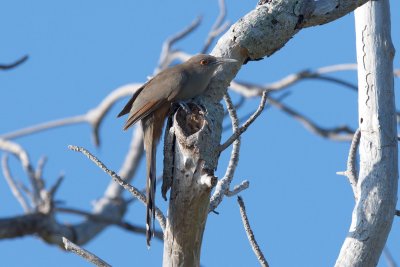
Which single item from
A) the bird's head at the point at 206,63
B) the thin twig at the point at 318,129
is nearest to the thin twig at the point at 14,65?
the bird's head at the point at 206,63

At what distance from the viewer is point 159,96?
4922mm

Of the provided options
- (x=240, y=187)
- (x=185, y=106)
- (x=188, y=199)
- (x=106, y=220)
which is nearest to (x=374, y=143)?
(x=240, y=187)

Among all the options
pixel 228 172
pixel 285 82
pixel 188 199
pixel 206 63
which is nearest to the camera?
pixel 188 199

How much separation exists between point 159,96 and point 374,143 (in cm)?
120

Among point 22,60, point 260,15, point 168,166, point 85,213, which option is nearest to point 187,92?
point 260,15

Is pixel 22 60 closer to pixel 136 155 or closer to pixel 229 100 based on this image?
pixel 229 100

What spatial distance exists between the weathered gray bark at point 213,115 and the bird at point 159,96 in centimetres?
20

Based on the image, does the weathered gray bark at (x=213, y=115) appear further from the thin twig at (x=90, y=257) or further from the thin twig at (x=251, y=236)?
the thin twig at (x=251, y=236)

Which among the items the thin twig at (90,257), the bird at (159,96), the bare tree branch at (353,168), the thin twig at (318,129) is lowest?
the thin twig at (90,257)

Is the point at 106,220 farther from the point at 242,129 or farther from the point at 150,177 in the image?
the point at 242,129

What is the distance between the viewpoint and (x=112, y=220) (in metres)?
10.8

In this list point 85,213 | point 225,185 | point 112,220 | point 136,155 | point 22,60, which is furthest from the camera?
point 136,155

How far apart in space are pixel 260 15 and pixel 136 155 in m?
7.97

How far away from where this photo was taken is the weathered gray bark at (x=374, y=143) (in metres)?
4.33
